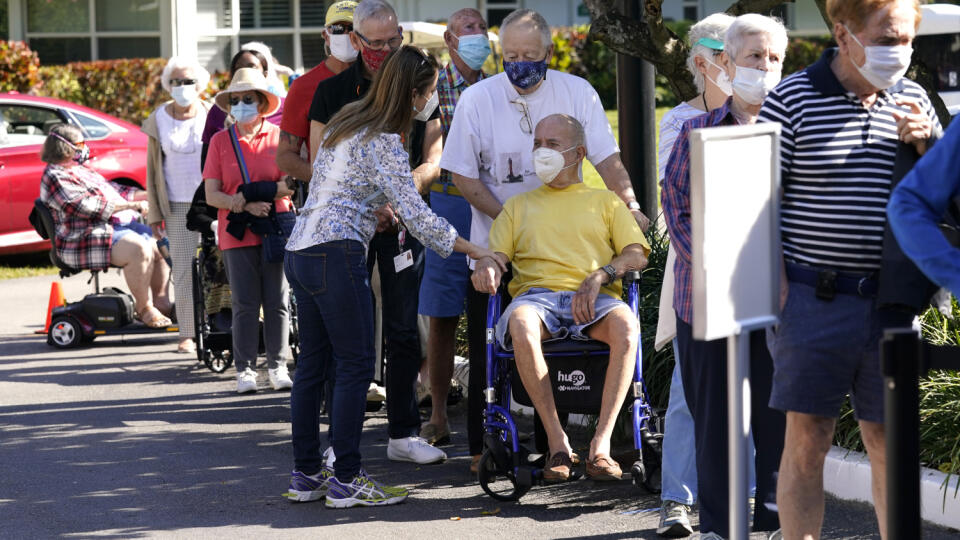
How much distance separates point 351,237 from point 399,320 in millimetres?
1002

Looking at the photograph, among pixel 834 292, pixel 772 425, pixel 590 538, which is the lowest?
pixel 590 538

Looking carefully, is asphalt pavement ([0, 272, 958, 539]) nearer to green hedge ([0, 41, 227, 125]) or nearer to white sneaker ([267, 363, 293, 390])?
white sneaker ([267, 363, 293, 390])

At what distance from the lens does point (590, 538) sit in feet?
18.6

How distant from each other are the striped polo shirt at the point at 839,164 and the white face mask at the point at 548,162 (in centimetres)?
216

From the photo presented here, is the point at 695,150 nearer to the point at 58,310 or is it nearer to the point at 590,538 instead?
the point at 590,538

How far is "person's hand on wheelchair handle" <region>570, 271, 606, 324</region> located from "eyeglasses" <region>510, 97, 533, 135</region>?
2.79 feet

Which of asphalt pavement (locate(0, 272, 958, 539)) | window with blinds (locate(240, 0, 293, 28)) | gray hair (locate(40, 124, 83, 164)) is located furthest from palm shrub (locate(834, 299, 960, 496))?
window with blinds (locate(240, 0, 293, 28))

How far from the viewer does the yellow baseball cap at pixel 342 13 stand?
7.84 m

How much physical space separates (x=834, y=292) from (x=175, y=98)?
699cm

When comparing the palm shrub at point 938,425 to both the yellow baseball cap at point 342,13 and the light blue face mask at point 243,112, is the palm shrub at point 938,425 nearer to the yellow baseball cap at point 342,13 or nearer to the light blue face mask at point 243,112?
the yellow baseball cap at point 342,13

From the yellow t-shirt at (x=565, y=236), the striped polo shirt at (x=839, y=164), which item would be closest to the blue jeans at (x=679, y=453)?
the yellow t-shirt at (x=565, y=236)

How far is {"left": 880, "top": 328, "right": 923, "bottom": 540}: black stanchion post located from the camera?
330 cm

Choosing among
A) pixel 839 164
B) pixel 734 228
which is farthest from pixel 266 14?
pixel 734 228

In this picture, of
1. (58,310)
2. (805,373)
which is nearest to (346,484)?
(805,373)
